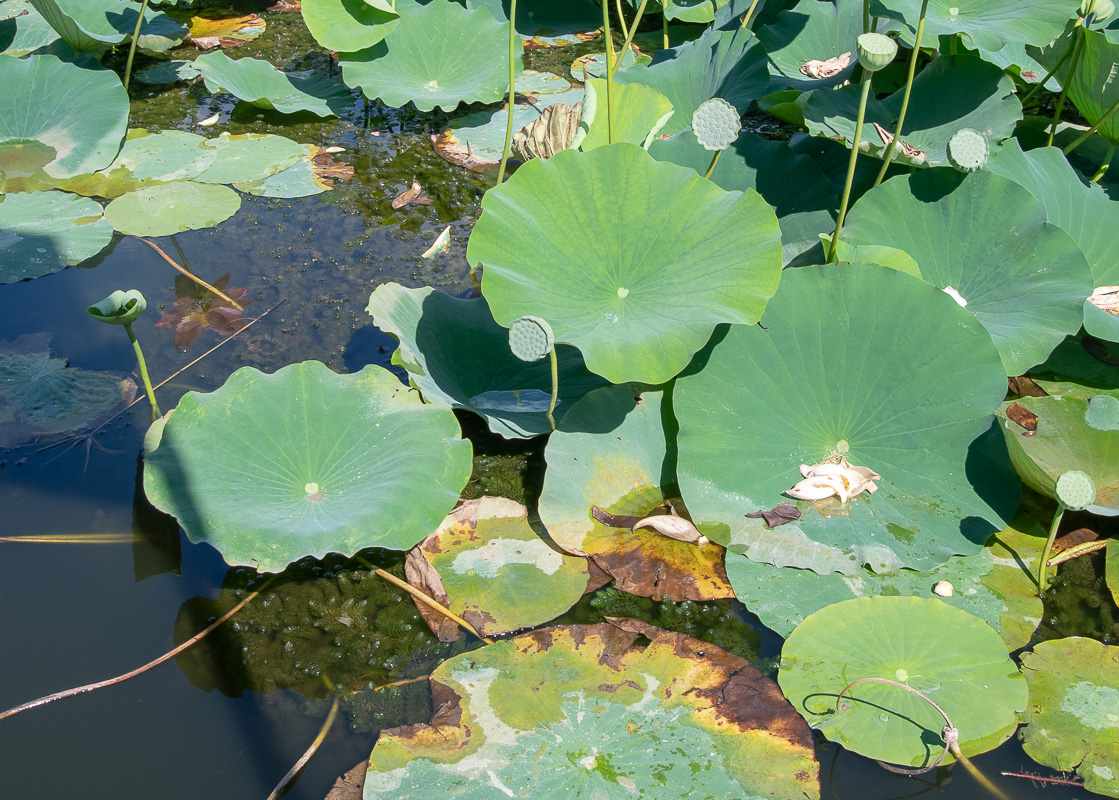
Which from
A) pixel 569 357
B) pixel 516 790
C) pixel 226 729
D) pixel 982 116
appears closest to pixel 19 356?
pixel 226 729

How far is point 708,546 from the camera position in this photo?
2.16m

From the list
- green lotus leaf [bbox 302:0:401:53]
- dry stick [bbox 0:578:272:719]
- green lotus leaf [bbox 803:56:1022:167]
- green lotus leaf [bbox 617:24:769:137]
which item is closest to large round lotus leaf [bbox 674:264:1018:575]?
green lotus leaf [bbox 803:56:1022:167]

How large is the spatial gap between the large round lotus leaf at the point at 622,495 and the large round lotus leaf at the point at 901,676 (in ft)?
1.00

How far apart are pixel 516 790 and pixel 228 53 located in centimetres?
471

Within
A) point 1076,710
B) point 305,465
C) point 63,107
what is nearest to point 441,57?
point 63,107

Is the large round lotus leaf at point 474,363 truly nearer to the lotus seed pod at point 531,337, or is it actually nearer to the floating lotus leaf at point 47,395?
the lotus seed pod at point 531,337

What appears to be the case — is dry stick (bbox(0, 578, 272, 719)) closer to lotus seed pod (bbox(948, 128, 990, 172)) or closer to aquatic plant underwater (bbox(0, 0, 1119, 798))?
aquatic plant underwater (bbox(0, 0, 1119, 798))

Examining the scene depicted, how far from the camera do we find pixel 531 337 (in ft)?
6.23

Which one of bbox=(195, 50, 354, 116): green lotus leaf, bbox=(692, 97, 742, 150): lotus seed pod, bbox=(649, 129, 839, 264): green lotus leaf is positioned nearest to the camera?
bbox=(692, 97, 742, 150): lotus seed pod

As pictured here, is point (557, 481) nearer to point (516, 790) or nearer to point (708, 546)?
point (708, 546)

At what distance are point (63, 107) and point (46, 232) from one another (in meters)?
0.90

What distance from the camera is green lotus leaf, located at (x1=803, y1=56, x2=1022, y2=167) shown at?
279 centimetres

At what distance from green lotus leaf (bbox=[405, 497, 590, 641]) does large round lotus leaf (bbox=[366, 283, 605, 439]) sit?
0.27 meters

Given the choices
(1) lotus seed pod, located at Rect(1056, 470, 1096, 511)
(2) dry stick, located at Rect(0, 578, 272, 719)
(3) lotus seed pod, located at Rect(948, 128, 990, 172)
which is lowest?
(2) dry stick, located at Rect(0, 578, 272, 719)
